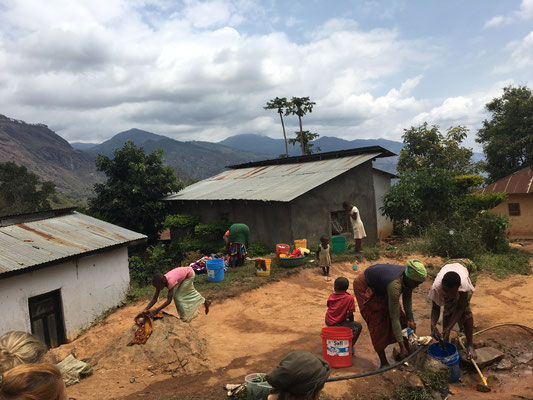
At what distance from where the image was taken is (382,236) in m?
18.8

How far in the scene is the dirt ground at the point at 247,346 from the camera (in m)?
5.17

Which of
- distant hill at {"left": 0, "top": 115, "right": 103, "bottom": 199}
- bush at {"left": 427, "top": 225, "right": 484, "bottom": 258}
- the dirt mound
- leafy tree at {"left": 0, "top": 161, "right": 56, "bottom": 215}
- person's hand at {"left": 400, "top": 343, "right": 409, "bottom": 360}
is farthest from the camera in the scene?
distant hill at {"left": 0, "top": 115, "right": 103, "bottom": 199}

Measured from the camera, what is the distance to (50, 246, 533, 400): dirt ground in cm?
517

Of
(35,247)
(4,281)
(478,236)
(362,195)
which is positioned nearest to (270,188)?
(362,195)

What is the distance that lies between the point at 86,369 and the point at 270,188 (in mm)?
11475

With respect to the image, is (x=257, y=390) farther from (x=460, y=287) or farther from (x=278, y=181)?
(x=278, y=181)

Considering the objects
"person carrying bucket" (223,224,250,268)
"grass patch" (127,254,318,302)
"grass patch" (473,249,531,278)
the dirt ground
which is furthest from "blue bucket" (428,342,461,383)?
"person carrying bucket" (223,224,250,268)

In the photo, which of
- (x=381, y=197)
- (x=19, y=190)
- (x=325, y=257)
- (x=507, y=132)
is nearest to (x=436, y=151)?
(x=507, y=132)

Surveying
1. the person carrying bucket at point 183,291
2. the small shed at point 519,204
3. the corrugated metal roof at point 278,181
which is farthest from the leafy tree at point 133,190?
the small shed at point 519,204

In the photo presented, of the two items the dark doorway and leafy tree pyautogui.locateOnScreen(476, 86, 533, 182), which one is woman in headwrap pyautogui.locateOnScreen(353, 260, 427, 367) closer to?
the dark doorway

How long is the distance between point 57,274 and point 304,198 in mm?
8851

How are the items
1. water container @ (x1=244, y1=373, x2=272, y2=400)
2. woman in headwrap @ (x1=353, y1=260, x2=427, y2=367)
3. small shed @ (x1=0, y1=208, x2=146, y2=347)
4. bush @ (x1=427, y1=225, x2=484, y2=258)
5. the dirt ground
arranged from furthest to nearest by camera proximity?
bush @ (x1=427, y1=225, x2=484, y2=258) < small shed @ (x1=0, y1=208, x2=146, y2=347) < the dirt ground < woman in headwrap @ (x1=353, y1=260, x2=427, y2=367) < water container @ (x1=244, y1=373, x2=272, y2=400)

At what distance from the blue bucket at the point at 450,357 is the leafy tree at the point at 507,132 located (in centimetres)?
2251

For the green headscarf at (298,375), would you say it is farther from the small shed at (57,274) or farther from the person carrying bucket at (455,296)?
the small shed at (57,274)
